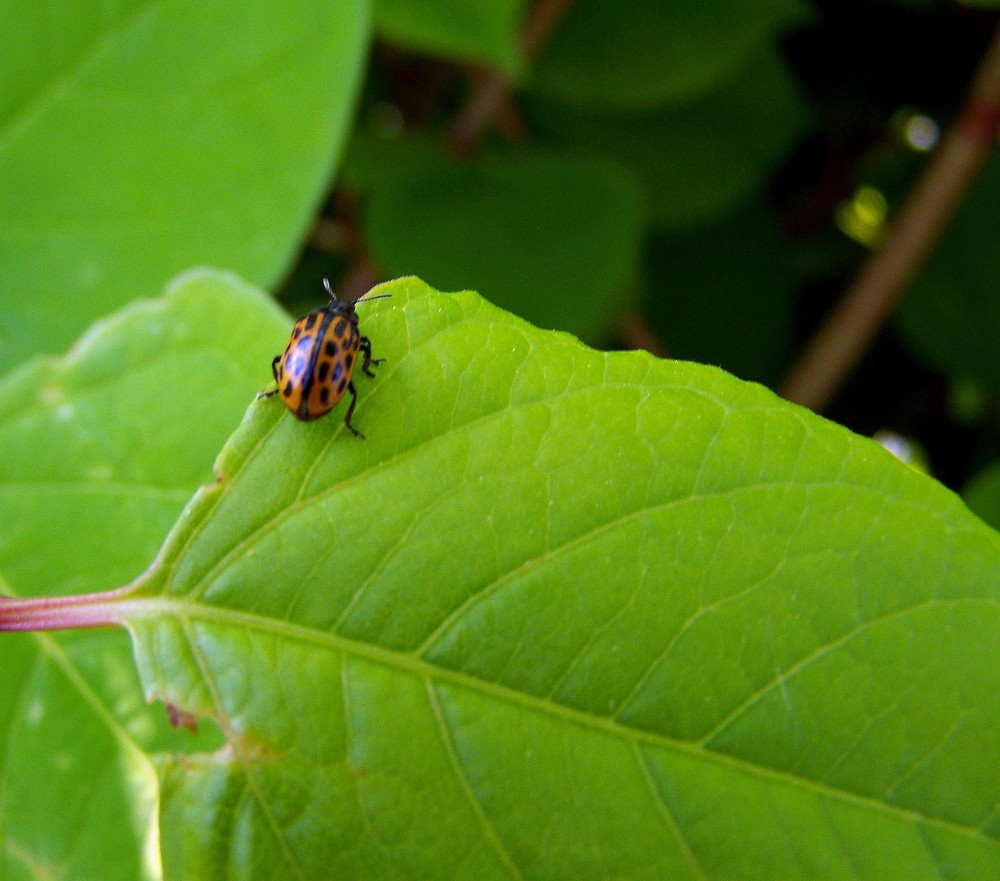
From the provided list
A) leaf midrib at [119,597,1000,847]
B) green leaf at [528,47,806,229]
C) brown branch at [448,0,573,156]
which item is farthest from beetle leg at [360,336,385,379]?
green leaf at [528,47,806,229]

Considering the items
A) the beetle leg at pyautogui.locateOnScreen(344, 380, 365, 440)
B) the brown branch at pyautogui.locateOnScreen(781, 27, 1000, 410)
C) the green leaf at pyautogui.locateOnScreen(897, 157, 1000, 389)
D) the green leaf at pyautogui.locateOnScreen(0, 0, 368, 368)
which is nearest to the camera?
the beetle leg at pyautogui.locateOnScreen(344, 380, 365, 440)

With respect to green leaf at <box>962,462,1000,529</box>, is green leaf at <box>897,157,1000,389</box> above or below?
above

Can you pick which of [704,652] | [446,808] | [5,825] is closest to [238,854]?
[446,808]

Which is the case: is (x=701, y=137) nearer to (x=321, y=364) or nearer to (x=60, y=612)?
(x=321, y=364)

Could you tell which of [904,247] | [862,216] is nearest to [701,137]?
[862,216]

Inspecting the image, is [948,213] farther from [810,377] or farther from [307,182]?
[307,182]

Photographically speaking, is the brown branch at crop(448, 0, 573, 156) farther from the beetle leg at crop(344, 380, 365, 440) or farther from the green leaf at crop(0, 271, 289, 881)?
the beetle leg at crop(344, 380, 365, 440)
